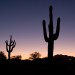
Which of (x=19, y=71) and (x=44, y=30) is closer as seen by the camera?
(x=19, y=71)

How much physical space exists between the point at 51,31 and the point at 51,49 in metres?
1.28

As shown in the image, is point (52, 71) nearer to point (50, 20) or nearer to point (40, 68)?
point (40, 68)

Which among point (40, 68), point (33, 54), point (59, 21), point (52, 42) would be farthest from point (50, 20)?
point (33, 54)

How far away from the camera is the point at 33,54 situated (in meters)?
45.5

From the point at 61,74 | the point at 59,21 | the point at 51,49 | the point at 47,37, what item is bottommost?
the point at 61,74

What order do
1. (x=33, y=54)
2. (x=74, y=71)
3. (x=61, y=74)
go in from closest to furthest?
(x=61, y=74) → (x=74, y=71) → (x=33, y=54)

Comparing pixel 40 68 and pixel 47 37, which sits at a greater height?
pixel 47 37

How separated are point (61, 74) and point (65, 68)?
130 cm

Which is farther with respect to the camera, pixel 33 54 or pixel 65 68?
pixel 33 54

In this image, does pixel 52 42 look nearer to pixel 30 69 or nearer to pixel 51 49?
pixel 51 49

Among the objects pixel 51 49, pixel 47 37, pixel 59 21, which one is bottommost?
pixel 51 49

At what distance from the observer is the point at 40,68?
41.7 ft

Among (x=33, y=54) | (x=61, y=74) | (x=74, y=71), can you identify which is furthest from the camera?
(x=33, y=54)

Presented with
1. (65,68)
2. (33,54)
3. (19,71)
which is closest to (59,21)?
(65,68)
